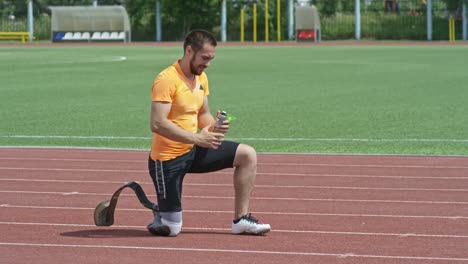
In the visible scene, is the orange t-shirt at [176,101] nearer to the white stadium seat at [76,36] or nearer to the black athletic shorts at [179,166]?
the black athletic shorts at [179,166]

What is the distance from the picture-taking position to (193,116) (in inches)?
332

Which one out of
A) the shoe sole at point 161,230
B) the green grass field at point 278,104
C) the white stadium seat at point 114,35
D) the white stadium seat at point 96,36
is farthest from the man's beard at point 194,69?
the white stadium seat at point 114,35

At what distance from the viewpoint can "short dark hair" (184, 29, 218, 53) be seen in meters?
8.12

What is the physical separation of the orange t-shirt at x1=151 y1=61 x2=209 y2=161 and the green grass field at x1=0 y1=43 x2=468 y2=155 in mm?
5907

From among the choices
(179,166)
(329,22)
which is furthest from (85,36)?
(179,166)

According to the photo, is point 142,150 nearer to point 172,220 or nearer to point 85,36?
point 172,220

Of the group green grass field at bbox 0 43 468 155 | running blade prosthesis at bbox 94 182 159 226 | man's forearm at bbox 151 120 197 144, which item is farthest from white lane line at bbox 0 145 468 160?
man's forearm at bbox 151 120 197 144

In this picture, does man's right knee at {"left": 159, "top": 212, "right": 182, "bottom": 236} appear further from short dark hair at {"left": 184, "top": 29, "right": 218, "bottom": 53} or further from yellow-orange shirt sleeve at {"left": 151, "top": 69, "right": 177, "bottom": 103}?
short dark hair at {"left": 184, "top": 29, "right": 218, "bottom": 53}

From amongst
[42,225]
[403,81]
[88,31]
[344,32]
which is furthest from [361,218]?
[344,32]

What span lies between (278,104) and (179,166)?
524 inches

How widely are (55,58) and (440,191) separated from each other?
32.9 metres

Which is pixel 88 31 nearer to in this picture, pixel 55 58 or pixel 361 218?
pixel 55 58

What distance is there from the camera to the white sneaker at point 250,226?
8.32 metres

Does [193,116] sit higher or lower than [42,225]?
higher
